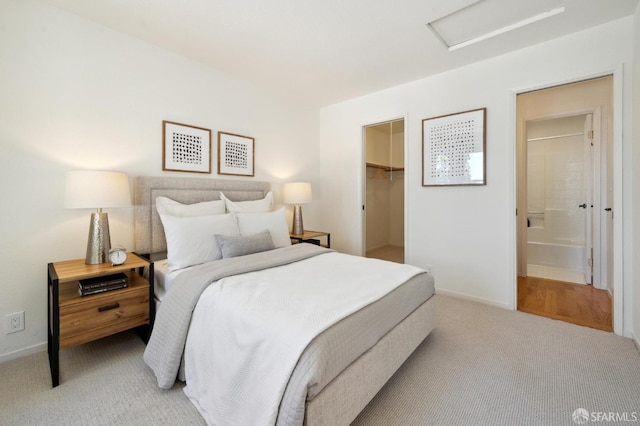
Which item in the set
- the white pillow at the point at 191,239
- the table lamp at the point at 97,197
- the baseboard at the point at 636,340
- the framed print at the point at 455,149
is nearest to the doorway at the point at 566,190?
the baseboard at the point at 636,340

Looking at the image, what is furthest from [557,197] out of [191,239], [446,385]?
[191,239]

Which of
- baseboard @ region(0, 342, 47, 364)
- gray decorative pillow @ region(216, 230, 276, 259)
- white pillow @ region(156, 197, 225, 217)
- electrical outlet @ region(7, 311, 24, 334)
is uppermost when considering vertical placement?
white pillow @ region(156, 197, 225, 217)

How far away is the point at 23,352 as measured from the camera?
1973 mm

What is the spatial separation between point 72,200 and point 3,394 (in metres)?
1.17

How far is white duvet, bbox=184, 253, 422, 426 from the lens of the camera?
113 cm

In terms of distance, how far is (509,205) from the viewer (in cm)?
275

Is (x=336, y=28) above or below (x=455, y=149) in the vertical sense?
above

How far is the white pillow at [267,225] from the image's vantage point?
2.59 metres

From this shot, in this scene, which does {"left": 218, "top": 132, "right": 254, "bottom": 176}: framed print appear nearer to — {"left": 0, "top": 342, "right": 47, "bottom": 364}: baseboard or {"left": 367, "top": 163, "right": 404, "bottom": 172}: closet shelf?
{"left": 0, "top": 342, "right": 47, "bottom": 364}: baseboard

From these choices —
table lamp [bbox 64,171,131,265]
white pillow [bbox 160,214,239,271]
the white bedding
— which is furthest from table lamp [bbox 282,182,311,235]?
table lamp [bbox 64,171,131,265]

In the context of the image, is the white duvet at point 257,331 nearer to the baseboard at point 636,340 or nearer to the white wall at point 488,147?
the white wall at point 488,147

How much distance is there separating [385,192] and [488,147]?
3317 millimetres

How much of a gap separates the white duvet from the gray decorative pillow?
466 mm

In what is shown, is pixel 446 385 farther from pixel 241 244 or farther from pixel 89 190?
pixel 89 190
